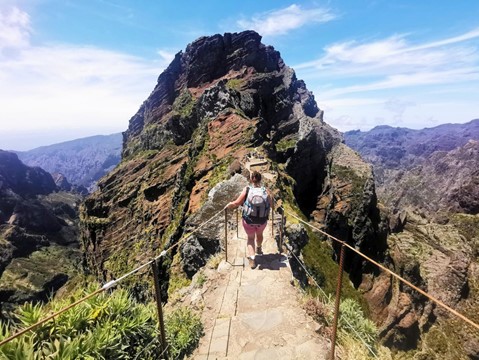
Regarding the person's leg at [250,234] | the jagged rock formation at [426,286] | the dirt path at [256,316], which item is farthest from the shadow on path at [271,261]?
the jagged rock formation at [426,286]

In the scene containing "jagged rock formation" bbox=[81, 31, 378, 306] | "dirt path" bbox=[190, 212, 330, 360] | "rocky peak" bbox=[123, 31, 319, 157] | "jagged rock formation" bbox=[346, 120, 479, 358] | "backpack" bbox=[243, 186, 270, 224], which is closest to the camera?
"dirt path" bbox=[190, 212, 330, 360]

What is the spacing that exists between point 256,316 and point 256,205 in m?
3.46

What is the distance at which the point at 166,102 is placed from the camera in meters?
153

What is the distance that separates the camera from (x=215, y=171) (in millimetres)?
42250

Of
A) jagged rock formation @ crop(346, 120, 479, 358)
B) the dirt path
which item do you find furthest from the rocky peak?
the dirt path

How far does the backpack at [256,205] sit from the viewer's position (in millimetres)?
11305

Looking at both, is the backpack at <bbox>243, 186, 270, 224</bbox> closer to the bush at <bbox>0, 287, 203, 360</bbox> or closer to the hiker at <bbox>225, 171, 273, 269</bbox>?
the hiker at <bbox>225, 171, 273, 269</bbox>

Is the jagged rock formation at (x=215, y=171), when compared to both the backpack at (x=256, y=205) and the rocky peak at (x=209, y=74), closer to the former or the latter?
the rocky peak at (x=209, y=74)

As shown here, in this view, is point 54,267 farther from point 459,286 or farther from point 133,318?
point 133,318

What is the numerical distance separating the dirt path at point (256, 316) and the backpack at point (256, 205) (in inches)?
79.4

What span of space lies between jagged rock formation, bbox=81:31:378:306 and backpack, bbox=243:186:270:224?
7225mm

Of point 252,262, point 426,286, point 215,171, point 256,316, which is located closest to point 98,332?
point 256,316

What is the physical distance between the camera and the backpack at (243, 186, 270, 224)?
445 inches

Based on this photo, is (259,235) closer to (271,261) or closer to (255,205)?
(271,261)
